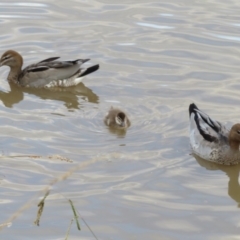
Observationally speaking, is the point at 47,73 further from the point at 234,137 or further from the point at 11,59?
the point at 234,137

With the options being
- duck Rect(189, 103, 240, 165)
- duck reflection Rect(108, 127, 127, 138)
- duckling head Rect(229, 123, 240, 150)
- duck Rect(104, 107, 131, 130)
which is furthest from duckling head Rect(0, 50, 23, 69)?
duckling head Rect(229, 123, 240, 150)

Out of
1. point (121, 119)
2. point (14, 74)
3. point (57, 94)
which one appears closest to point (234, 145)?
point (121, 119)

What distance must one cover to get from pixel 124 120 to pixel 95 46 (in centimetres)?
368

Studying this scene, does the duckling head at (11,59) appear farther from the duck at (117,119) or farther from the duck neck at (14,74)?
the duck at (117,119)

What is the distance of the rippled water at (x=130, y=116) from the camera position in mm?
8094

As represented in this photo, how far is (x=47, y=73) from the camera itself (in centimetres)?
1305

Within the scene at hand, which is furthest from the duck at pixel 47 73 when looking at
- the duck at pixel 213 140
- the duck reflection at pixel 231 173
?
the duck reflection at pixel 231 173

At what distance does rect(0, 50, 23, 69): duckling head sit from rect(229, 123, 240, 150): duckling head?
4.68 m

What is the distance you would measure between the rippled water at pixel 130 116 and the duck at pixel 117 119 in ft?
0.38

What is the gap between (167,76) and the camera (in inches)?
502

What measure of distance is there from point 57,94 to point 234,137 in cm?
380

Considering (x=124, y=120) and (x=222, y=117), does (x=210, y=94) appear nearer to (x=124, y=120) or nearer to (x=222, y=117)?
(x=222, y=117)

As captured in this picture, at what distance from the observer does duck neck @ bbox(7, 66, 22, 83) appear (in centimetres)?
1321

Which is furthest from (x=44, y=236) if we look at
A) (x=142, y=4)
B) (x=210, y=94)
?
(x=142, y=4)
